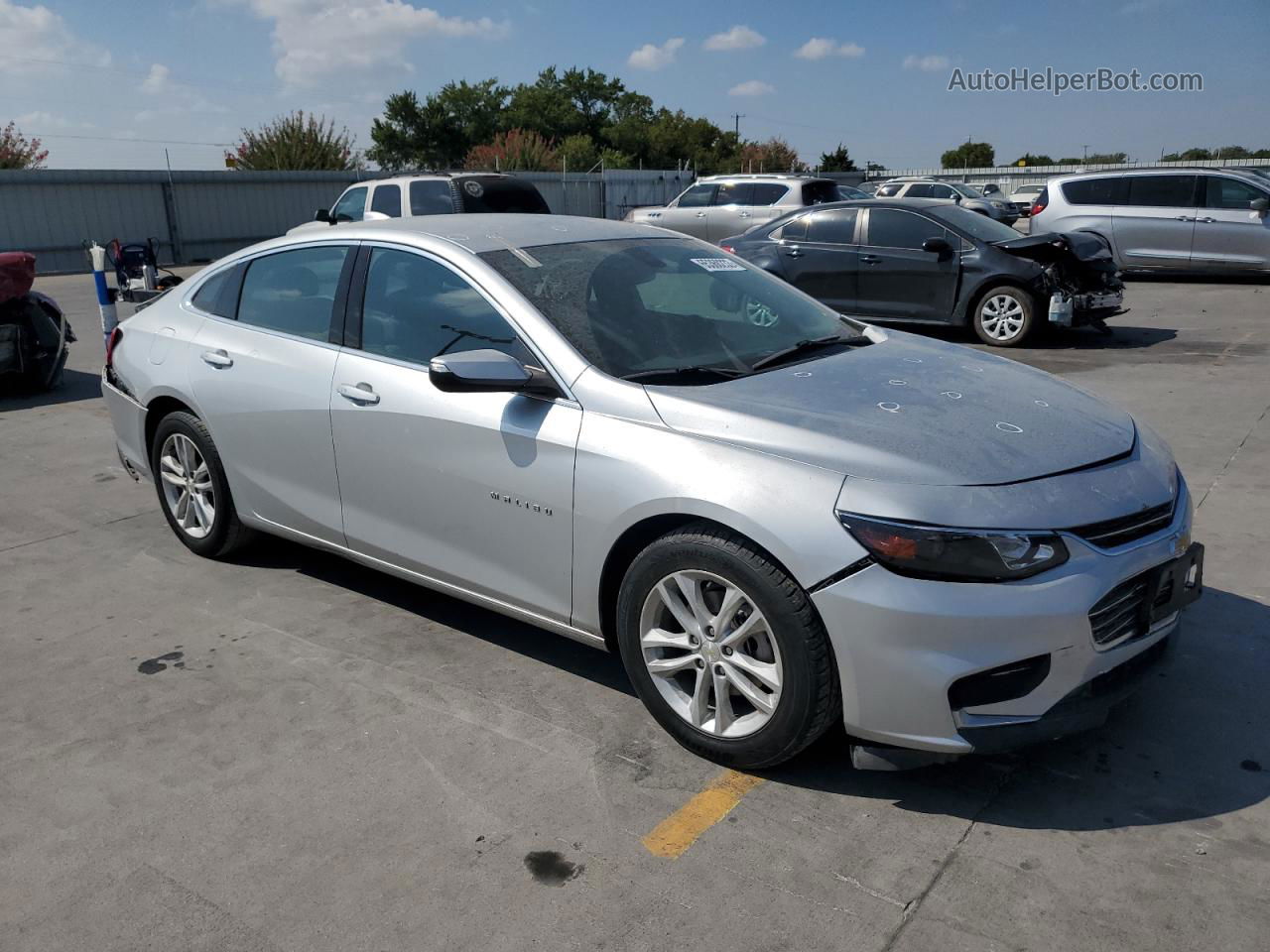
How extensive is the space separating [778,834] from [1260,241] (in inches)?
622

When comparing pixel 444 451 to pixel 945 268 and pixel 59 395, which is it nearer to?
pixel 59 395

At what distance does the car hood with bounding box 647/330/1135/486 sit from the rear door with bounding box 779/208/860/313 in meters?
7.99

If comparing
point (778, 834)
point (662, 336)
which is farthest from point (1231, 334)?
point (778, 834)

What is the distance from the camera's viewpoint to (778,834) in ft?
9.71

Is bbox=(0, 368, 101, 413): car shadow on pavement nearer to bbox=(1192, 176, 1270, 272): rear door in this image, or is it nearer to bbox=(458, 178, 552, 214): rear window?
bbox=(458, 178, 552, 214): rear window

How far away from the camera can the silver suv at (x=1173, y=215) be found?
15.5 metres

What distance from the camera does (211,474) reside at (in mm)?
4852

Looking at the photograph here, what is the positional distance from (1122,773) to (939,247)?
8531 millimetres

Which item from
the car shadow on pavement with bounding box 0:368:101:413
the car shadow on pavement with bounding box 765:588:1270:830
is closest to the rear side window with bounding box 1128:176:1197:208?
the car shadow on pavement with bounding box 765:588:1270:830

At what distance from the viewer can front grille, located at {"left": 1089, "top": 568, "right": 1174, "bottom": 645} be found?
2.92m

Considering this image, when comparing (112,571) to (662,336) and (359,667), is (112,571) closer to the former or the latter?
(359,667)

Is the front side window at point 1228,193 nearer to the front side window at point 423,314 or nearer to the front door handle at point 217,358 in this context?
the front side window at point 423,314

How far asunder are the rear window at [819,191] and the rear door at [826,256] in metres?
6.30

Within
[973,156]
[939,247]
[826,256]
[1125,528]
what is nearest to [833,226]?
[826,256]
